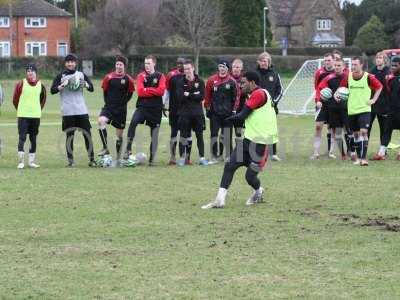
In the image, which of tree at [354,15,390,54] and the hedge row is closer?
the hedge row

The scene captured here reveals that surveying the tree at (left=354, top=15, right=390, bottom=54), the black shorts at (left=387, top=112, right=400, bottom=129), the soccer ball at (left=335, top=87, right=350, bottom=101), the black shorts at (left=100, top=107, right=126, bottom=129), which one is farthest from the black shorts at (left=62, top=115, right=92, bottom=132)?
the tree at (left=354, top=15, right=390, bottom=54)

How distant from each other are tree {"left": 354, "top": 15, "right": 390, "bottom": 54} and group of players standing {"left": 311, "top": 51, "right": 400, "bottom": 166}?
71.4 m

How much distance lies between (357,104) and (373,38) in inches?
2974

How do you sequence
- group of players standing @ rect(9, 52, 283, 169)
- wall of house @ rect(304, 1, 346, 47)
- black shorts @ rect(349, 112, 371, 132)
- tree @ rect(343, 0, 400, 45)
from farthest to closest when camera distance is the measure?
1. wall of house @ rect(304, 1, 346, 47)
2. tree @ rect(343, 0, 400, 45)
3. black shorts @ rect(349, 112, 371, 132)
4. group of players standing @ rect(9, 52, 283, 169)

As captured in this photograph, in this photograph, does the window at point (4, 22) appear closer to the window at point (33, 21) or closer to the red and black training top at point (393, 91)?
the window at point (33, 21)

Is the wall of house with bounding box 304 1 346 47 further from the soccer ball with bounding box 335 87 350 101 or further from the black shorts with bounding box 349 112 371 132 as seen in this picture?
the black shorts with bounding box 349 112 371 132

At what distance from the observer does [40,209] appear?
11.5 m

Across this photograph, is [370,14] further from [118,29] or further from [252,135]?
[252,135]

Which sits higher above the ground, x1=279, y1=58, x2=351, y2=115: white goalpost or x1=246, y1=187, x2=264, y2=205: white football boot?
x1=279, y1=58, x2=351, y2=115: white goalpost

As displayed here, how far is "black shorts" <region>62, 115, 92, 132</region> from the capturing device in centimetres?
1636

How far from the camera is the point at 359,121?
16.5 meters

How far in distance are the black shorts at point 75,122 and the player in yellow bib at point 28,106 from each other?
52 centimetres

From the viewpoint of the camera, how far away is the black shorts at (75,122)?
16.4m

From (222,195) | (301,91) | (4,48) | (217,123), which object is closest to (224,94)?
(217,123)
